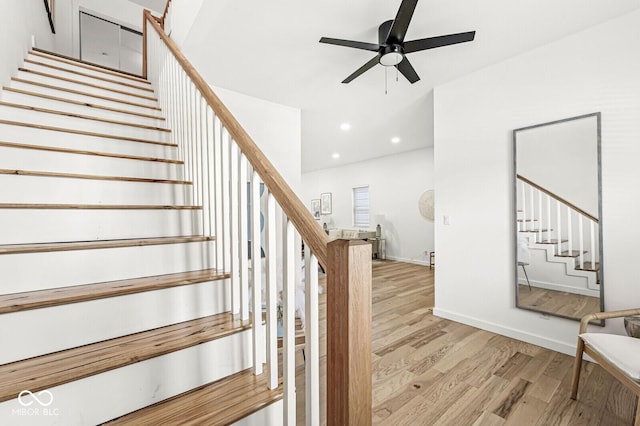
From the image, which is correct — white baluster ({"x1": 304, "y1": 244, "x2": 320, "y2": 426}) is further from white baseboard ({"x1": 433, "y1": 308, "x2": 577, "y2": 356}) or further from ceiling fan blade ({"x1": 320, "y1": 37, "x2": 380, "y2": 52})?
white baseboard ({"x1": 433, "y1": 308, "x2": 577, "y2": 356})

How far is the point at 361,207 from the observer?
25.6 feet

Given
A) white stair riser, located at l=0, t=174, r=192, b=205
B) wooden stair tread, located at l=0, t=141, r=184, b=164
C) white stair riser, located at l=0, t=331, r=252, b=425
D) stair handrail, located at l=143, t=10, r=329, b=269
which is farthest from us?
wooden stair tread, located at l=0, t=141, r=184, b=164

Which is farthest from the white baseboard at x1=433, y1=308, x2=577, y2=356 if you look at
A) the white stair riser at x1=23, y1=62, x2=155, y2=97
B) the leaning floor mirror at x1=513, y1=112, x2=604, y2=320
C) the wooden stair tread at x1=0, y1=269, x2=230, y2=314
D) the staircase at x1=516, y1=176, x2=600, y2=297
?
the white stair riser at x1=23, y1=62, x2=155, y2=97

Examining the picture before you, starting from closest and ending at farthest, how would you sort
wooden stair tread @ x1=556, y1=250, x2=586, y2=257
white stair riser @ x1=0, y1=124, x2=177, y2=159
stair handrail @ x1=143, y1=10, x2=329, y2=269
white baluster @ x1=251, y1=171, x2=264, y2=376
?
stair handrail @ x1=143, y1=10, x2=329, y2=269 → white baluster @ x1=251, y1=171, x2=264, y2=376 → white stair riser @ x1=0, y1=124, x2=177, y2=159 → wooden stair tread @ x1=556, y1=250, x2=586, y2=257

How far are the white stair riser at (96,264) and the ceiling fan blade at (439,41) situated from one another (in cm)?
202

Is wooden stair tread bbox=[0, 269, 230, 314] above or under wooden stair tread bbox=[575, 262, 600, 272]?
above

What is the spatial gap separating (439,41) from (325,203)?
270 inches

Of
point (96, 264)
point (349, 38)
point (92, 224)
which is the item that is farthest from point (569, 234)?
point (92, 224)

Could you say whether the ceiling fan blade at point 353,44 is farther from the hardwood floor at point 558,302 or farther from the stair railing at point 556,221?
the hardwood floor at point 558,302

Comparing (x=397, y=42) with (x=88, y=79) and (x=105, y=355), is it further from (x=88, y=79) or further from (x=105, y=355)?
(x=88, y=79)

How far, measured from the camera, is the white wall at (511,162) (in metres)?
2.02

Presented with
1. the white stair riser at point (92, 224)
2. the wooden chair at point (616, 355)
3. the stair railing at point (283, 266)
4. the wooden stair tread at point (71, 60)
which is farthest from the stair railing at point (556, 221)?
the wooden stair tread at point (71, 60)

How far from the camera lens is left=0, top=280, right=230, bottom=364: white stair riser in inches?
37.4

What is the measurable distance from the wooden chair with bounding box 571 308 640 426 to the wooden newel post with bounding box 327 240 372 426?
1570 mm
